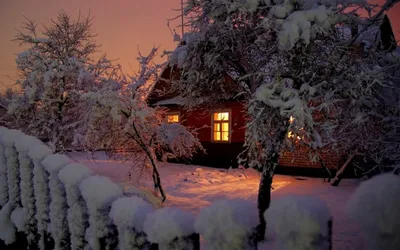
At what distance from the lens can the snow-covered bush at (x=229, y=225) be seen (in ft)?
Answer: 4.00

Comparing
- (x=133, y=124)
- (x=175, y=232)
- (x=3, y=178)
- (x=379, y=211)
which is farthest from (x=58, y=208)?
(x=133, y=124)

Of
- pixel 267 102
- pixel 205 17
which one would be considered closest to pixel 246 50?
pixel 205 17

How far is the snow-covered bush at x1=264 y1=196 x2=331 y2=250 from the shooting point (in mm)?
1074

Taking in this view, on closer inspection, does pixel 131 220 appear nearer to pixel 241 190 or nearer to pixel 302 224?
pixel 302 224

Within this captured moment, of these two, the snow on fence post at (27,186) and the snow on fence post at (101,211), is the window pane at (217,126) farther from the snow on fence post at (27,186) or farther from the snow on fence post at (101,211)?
the snow on fence post at (101,211)

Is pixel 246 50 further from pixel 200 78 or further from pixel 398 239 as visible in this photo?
pixel 398 239

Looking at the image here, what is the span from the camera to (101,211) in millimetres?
1886

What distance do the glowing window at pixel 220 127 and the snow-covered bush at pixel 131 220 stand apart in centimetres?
1478

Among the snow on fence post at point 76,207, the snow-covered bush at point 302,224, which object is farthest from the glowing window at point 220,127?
the snow-covered bush at point 302,224

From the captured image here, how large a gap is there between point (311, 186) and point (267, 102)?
22.1 ft

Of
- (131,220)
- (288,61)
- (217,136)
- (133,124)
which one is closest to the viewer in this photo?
(131,220)

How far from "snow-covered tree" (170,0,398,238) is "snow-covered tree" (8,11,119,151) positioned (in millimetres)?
6287

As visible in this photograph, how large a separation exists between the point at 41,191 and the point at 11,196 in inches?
38.6

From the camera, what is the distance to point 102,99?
26.4 feet
